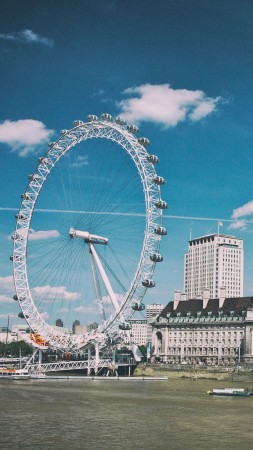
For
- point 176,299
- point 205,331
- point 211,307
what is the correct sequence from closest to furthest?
point 205,331
point 211,307
point 176,299

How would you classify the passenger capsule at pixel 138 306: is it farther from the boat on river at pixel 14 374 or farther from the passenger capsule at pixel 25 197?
the passenger capsule at pixel 25 197

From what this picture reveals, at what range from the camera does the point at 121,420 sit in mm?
46781

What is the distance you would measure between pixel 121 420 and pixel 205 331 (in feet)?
327

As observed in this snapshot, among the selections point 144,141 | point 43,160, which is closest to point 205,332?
point 43,160

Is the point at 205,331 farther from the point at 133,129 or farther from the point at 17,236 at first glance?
the point at 133,129

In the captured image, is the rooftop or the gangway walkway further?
the rooftop


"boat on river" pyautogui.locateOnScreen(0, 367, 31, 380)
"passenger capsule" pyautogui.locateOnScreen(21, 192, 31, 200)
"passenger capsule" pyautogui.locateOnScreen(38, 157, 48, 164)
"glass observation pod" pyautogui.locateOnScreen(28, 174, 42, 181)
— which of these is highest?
"passenger capsule" pyautogui.locateOnScreen(38, 157, 48, 164)

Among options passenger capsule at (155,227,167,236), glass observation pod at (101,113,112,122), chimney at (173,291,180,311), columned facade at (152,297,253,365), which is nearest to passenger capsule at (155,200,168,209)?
passenger capsule at (155,227,167,236)

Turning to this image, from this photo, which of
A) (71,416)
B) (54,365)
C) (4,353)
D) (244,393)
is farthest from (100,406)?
(4,353)

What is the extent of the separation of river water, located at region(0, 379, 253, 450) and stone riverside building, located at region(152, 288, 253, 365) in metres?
68.9

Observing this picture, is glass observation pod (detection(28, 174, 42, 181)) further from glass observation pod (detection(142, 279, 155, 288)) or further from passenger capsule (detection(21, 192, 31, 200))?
glass observation pod (detection(142, 279, 155, 288))

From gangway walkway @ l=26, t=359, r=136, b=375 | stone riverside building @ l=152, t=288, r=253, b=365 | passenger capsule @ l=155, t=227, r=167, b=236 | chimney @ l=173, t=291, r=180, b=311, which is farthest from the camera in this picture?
chimney @ l=173, t=291, r=180, b=311

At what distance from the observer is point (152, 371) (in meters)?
119

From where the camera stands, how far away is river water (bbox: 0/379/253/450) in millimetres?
37906
